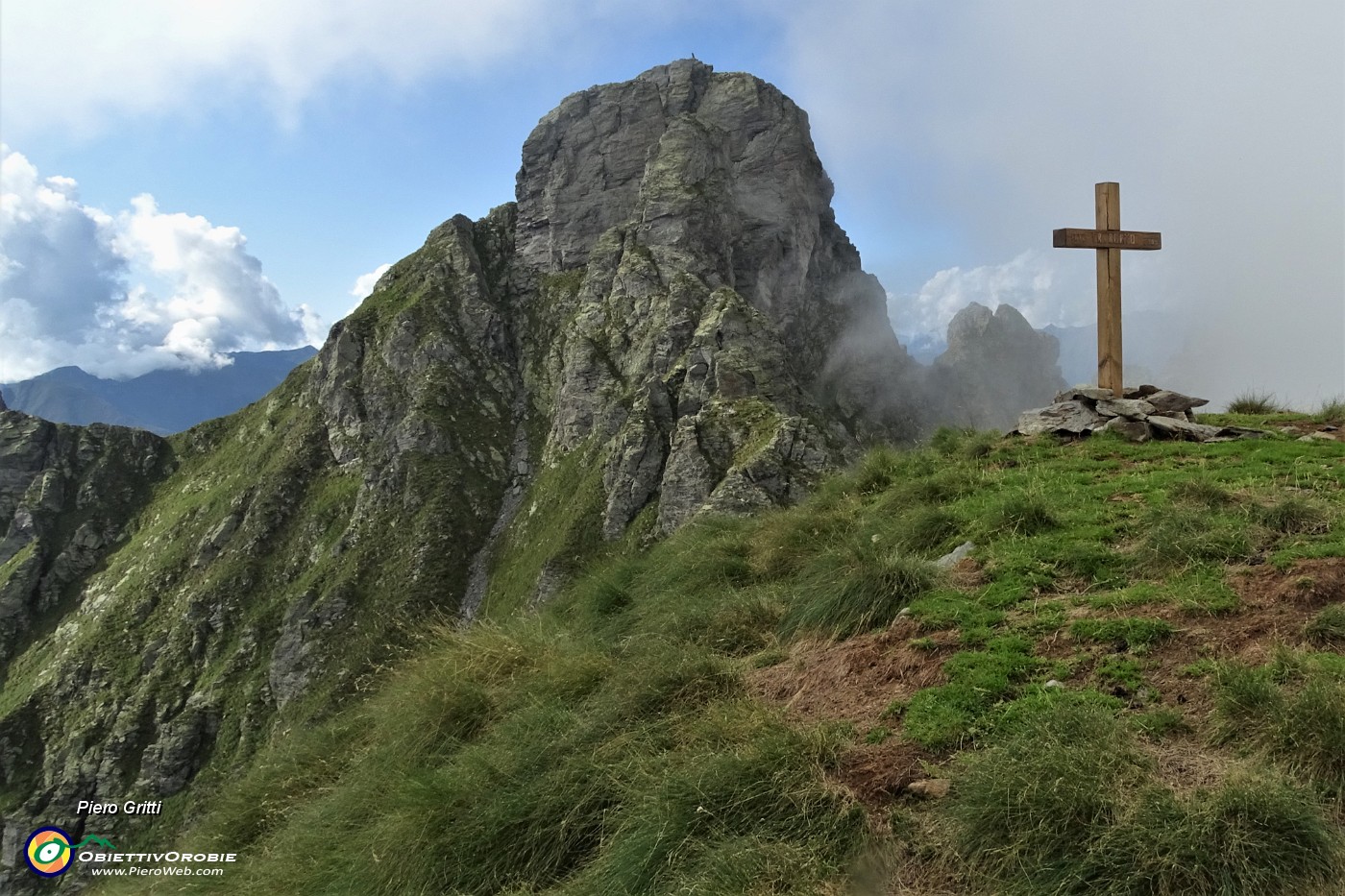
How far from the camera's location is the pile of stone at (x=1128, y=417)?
14656 millimetres

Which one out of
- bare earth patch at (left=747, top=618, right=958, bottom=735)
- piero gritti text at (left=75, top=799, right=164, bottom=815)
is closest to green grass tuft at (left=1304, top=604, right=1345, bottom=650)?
bare earth patch at (left=747, top=618, right=958, bottom=735)

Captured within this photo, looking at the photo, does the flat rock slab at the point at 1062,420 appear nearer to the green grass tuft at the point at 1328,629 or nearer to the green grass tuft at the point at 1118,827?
the green grass tuft at the point at 1328,629

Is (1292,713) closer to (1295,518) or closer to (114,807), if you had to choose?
(1295,518)

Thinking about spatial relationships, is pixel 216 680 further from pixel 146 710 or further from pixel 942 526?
pixel 942 526

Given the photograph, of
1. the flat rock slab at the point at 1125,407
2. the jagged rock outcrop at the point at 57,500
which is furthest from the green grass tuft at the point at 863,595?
the jagged rock outcrop at the point at 57,500

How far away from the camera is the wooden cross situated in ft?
55.8

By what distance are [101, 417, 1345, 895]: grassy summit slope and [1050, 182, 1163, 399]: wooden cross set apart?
→ 217 inches

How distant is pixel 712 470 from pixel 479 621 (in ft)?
278

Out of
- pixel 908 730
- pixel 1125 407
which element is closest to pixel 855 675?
pixel 908 730

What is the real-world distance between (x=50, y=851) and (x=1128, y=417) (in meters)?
20.9

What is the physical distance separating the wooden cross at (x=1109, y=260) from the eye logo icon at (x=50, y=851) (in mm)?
21766

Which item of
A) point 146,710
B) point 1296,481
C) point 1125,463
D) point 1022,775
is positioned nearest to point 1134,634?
point 1022,775

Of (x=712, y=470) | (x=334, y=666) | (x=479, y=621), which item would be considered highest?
(x=479, y=621)

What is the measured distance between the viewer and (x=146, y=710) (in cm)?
10906
